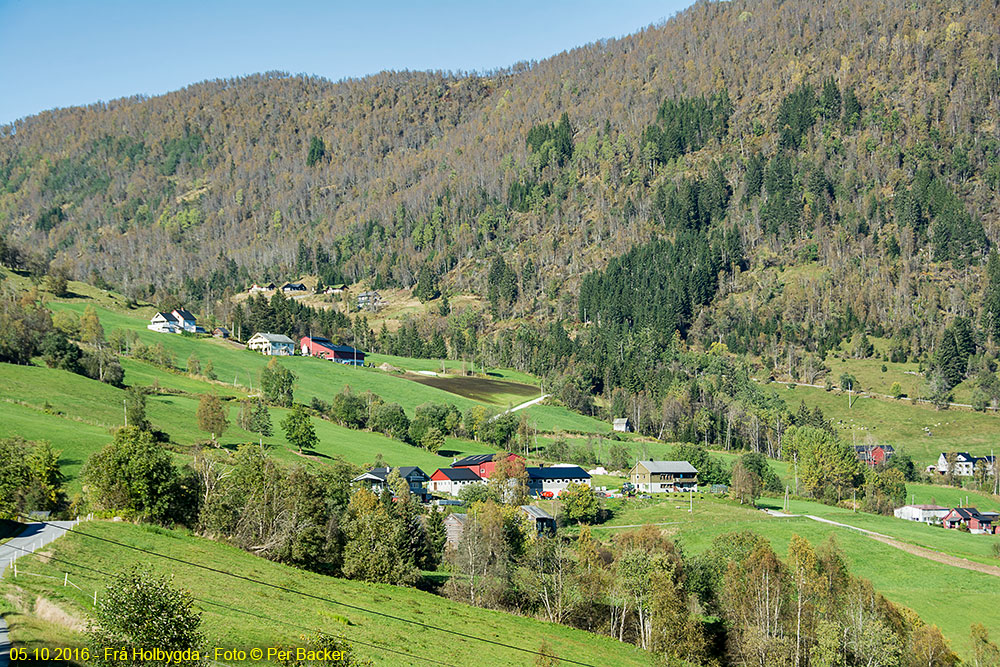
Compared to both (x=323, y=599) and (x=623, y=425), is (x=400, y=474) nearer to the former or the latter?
(x=323, y=599)

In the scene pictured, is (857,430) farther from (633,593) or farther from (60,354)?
(60,354)

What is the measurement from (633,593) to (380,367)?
12156 cm

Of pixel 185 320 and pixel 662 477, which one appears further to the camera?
pixel 185 320

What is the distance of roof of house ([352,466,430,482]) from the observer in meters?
89.4

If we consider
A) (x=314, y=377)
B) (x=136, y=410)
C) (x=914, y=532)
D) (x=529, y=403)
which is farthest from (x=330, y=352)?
(x=914, y=532)

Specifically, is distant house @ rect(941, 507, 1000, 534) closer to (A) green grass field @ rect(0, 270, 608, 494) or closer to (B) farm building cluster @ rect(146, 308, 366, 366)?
(A) green grass field @ rect(0, 270, 608, 494)

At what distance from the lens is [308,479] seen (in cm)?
5872

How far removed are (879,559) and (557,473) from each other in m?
40.4

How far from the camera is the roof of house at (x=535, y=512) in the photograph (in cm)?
8550

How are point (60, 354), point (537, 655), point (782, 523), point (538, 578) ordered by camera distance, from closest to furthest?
point (537, 655) < point (538, 578) < point (782, 523) < point (60, 354)

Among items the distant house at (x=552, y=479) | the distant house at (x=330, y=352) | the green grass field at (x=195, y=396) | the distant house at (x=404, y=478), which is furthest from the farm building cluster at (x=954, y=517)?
the distant house at (x=330, y=352)

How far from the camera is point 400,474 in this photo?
94188 mm

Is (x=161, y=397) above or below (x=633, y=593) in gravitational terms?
above

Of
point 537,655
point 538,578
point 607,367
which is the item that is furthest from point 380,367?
point 537,655
